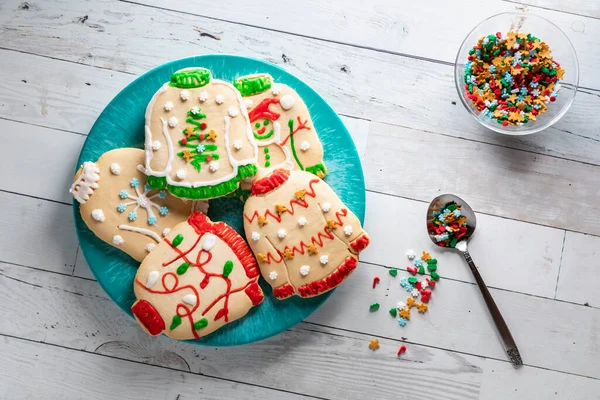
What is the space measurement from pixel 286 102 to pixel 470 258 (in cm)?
80

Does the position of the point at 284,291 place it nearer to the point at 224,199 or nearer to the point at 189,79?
the point at 224,199

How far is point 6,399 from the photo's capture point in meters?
1.87

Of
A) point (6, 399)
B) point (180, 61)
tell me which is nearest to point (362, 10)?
point (180, 61)

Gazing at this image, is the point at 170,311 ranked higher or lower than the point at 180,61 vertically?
lower

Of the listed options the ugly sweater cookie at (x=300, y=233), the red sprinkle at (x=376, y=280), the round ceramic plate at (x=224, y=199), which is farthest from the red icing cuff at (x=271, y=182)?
the red sprinkle at (x=376, y=280)

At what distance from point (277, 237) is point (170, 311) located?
0.37m

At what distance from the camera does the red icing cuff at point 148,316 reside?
1.58 m

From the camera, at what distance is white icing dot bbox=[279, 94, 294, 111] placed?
159 centimetres

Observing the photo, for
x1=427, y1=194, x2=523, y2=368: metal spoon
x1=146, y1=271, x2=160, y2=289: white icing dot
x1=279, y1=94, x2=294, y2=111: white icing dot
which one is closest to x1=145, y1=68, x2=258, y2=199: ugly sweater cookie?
x1=279, y1=94, x2=294, y2=111: white icing dot

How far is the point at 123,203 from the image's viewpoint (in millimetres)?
1584

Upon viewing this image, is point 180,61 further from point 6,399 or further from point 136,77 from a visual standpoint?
point 6,399

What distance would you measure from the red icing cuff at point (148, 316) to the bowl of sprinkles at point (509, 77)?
1162 mm

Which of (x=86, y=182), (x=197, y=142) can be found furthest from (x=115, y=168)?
(x=197, y=142)

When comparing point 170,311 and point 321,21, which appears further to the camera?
point 321,21
